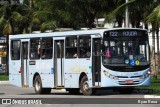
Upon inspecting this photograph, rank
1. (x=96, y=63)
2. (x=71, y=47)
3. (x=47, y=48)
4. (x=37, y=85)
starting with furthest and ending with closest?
(x=37, y=85) → (x=47, y=48) → (x=71, y=47) → (x=96, y=63)

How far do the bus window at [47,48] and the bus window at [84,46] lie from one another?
2.19 meters

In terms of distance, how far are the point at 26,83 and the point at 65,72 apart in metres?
3.18

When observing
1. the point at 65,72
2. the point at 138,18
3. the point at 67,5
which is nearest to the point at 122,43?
the point at 65,72

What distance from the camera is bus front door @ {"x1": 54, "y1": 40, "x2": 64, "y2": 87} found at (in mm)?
28734

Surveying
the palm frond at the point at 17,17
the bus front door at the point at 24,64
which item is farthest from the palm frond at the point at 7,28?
the bus front door at the point at 24,64

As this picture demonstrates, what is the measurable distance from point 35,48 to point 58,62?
74.9 inches

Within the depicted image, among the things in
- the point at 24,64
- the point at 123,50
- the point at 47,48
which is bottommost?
the point at 24,64

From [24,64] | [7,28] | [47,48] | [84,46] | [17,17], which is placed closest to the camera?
[84,46]

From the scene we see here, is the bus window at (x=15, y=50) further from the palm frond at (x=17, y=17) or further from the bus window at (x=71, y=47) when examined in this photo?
the palm frond at (x=17, y=17)

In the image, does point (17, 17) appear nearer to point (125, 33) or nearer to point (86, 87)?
point (86, 87)

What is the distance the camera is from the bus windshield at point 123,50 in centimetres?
2645

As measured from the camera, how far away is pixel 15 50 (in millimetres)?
31766

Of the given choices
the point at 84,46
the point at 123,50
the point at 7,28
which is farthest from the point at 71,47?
the point at 7,28

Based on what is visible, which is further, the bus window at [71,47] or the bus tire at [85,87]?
the bus window at [71,47]
